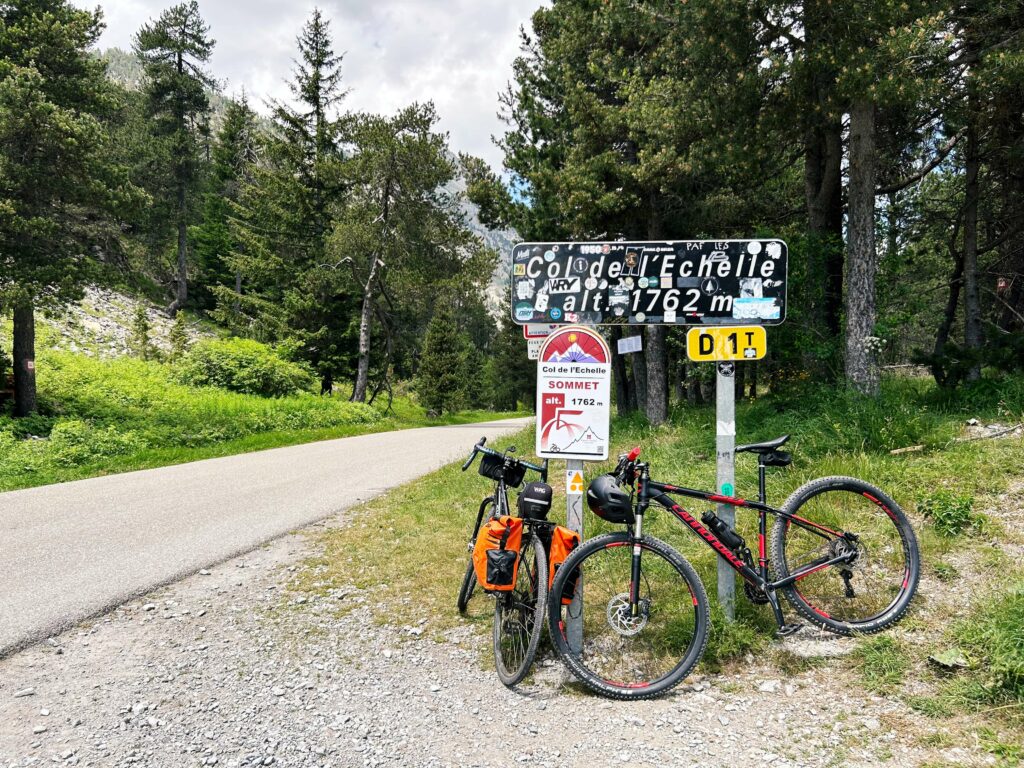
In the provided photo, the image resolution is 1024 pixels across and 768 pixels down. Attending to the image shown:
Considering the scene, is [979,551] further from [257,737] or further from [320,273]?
[320,273]

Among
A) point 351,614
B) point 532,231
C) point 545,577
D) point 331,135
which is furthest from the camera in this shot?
point 331,135

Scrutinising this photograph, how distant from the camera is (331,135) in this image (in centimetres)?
2738

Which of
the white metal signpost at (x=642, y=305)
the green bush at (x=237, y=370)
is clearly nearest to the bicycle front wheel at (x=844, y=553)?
the white metal signpost at (x=642, y=305)

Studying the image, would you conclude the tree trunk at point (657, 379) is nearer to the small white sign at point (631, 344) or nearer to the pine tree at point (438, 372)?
the small white sign at point (631, 344)

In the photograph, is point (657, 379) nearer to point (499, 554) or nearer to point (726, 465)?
point (726, 465)

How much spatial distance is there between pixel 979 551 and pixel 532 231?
40.0 feet

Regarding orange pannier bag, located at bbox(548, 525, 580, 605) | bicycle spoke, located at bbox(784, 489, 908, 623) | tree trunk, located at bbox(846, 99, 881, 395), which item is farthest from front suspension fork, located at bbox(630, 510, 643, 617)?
tree trunk, located at bbox(846, 99, 881, 395)

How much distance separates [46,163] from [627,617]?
16165 mm

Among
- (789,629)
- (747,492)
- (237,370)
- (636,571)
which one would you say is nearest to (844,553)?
(789,629)

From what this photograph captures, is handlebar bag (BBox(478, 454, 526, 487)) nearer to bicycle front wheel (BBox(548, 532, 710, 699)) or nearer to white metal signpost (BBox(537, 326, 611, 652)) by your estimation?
white metal signpost (BBox(537, 326, 611, 652))

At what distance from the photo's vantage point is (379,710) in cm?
306

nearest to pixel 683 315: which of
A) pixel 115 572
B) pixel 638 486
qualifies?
pixel 638 486

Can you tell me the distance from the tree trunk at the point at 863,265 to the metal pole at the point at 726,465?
5311 millimetres

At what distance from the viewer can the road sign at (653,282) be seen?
3713 millimetres
